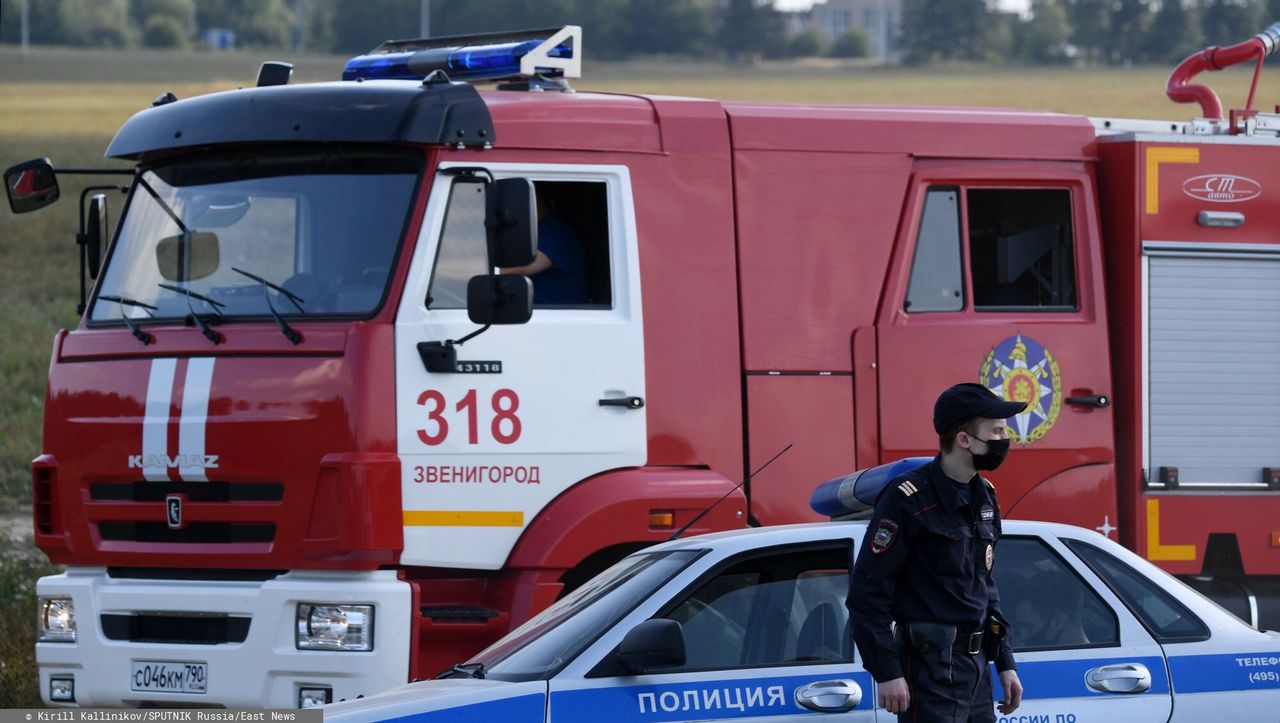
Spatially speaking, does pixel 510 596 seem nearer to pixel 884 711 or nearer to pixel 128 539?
pixel 128 539

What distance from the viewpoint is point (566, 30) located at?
8.47m

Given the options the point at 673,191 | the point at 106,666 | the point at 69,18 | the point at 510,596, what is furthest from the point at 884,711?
the point at 69,18

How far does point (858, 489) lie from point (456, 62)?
385 centimetres

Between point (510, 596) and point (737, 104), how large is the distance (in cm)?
251

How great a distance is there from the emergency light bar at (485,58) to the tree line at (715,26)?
67642mm

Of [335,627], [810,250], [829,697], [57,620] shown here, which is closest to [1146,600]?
[829,697]

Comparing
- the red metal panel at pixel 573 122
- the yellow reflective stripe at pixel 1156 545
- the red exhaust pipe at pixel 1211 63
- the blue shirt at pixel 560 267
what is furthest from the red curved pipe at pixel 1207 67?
the blue shirt at pixel 560 267

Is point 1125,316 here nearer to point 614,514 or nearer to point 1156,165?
point 1156,165

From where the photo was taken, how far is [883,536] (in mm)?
5199

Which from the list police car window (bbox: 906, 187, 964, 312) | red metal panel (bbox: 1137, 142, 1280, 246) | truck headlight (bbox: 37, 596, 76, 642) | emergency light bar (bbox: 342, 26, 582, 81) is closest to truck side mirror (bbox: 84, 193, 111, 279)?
emergency light bar (bbox: 342, 26, 582, 81)

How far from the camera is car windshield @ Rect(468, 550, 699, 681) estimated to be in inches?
221

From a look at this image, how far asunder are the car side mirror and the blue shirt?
261 centimetres

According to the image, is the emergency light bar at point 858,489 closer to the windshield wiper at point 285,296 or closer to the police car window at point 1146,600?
the police car window at point 1146,600

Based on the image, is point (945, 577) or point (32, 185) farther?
point (32, 185)
